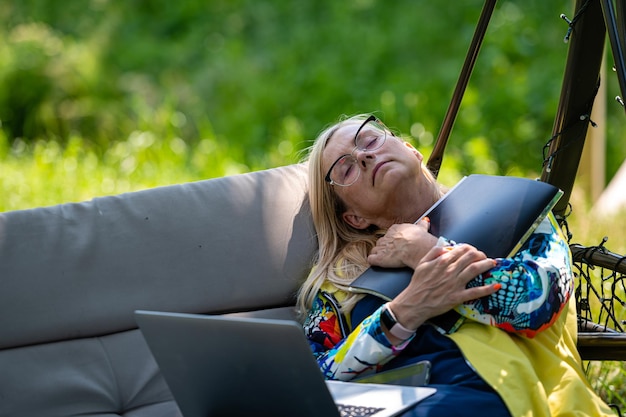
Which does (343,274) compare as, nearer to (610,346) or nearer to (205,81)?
(610,346)

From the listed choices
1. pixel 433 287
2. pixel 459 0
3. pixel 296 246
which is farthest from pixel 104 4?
pixel 433 287

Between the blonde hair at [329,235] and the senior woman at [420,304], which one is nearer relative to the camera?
the senior woman at [420,304]

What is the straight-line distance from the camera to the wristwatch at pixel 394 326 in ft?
6.65

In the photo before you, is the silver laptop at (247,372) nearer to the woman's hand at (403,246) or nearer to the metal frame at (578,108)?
the woman's hand at (403,246)

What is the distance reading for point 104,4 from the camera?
921 centimetres

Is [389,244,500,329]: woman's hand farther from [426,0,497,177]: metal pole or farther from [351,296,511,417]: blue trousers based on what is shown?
[426,0,497,177]: metal pole

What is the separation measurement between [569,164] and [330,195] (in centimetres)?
70

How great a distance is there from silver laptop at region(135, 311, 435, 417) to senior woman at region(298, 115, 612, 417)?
0.44 ft

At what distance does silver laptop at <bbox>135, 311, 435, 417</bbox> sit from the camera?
65.7 inches

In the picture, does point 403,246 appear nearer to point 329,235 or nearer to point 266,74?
point 329,235

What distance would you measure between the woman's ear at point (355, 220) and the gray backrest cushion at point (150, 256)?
14 centimetres

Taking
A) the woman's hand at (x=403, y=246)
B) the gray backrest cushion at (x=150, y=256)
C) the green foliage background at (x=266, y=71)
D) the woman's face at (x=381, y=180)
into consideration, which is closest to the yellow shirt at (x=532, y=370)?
the woman's hand at (x=403, y=246)

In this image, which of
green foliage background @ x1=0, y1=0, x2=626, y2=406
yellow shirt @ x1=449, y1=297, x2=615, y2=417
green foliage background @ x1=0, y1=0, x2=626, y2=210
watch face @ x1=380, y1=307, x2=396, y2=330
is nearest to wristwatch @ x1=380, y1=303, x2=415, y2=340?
watch face @ x1=380, y1=307, x2=396, y2=330

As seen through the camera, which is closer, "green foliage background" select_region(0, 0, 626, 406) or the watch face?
the watch face
